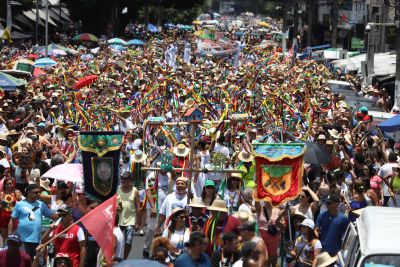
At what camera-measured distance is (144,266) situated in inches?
299

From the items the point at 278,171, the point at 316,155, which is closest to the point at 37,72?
the point at 316,155

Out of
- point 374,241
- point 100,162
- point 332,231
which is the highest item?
point 374,241

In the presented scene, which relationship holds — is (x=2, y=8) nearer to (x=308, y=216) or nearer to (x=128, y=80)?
(x=128, y=80)

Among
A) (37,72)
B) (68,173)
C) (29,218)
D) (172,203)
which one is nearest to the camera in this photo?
(29,218)

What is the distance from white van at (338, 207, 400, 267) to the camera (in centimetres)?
793

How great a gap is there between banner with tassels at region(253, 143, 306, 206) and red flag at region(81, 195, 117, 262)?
2887 mm

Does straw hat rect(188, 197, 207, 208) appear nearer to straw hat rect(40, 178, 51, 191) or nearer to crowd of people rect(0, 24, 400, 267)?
crowd of people rect(0, 24, 400, 267)

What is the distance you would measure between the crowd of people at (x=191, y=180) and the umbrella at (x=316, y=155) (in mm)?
145

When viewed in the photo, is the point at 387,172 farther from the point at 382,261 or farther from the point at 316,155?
the point at 382,261

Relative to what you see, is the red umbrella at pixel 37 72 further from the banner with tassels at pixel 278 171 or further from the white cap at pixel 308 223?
the white cap at pixel 308 223

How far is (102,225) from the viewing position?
31.1ft

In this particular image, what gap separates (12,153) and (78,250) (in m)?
6.53

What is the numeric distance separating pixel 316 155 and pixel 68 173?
12.3ft

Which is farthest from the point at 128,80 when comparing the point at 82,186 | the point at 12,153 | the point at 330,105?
the point at 82,186
